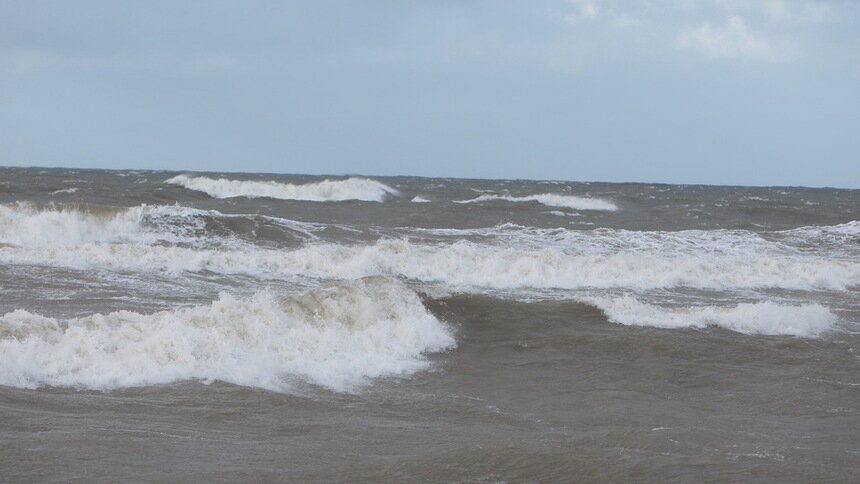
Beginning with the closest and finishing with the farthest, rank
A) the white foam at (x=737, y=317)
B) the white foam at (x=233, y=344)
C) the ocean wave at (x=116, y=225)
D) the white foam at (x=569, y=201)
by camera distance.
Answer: the white foam at (x=233, y=344), the white foam at (x=737, y=317), the ocean wave at (x=116, y=225), the white foam at (x=569, y=201)

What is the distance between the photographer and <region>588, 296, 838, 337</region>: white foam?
1121 cm

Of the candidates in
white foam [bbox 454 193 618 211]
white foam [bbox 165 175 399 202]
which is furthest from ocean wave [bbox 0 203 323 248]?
white foam [bbox 165 175 399 202]

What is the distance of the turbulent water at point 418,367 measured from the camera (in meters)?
5.56

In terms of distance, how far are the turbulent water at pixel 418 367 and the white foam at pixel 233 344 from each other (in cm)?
3

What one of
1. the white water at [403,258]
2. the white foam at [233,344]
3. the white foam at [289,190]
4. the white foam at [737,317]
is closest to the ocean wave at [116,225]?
the white water at [403,258]

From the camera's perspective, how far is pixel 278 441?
5.82 m

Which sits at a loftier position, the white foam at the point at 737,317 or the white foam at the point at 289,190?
the white foam at the point at 289,190

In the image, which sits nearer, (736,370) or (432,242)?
(736,370)

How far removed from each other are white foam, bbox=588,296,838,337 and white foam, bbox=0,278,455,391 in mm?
2749

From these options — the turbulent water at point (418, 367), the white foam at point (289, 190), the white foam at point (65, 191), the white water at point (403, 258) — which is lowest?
the turbulent water at point (418, 367)

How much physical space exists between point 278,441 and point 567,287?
10361 mm

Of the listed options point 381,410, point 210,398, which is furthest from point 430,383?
point 210,398

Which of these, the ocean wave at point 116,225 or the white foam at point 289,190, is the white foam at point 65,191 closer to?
the white foam at point 289,190

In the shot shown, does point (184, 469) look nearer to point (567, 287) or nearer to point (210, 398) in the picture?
point (210, 398)
